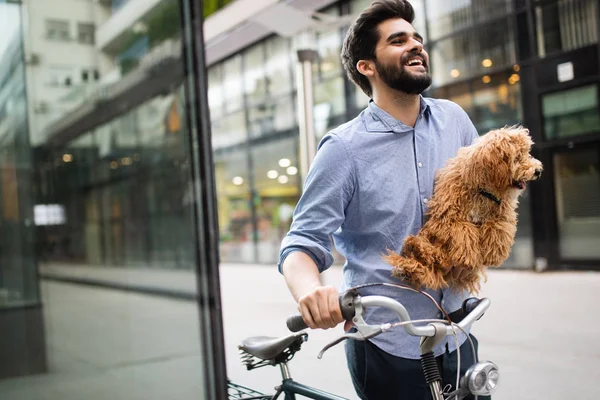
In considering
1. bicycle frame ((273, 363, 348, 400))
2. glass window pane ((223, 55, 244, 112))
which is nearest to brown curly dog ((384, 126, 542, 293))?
bicycle frame ((273, 363, 348, 400))

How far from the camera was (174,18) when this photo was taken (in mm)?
1761

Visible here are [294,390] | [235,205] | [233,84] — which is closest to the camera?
[294,390]

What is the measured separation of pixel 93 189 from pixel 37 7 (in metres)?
0.57

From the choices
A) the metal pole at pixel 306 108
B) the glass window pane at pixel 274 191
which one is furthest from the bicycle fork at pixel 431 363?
the glass window pane at pixel 274 191

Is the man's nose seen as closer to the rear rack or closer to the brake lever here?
the brake lever

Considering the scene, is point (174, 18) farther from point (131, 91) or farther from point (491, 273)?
point (491, 273)

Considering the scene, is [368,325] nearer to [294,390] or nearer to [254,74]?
[294,390]

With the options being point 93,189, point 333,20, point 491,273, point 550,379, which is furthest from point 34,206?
point 491,273

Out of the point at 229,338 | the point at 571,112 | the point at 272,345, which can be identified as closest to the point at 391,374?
the point at 272,345

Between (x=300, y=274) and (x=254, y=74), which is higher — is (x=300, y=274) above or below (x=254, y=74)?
below

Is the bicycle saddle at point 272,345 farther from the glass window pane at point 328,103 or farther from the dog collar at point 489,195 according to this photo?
the glass window pane at point 328,103

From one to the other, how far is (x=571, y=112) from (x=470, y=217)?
1085 centimetres

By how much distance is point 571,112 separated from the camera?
1121 centimetres

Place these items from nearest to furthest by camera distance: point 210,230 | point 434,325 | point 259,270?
point 434,325 < point 210,230 < point 259,270
